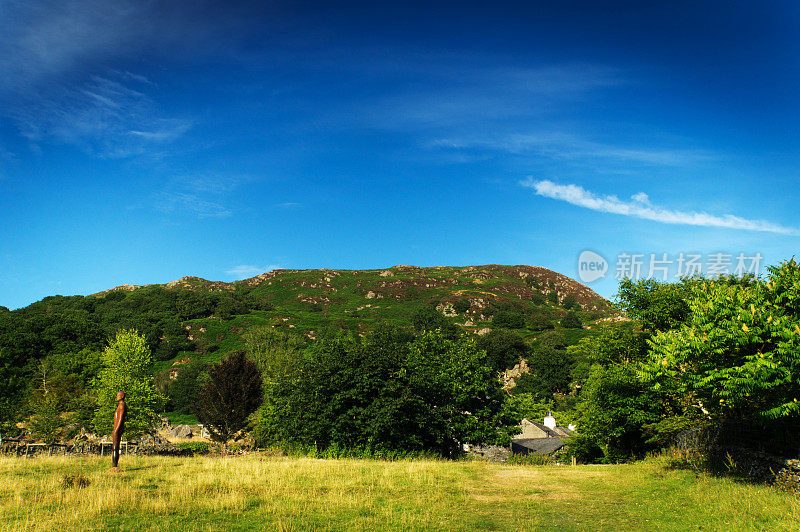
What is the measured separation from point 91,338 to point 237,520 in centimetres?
10482

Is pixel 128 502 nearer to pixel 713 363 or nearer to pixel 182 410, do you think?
pixel 713 363

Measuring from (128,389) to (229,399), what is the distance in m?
9.47

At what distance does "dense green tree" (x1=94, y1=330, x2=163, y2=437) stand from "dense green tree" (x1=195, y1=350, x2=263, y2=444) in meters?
4.87

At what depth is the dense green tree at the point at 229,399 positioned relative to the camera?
49.4 meters

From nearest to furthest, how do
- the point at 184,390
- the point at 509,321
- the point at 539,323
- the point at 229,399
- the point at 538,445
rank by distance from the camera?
1. the point at 229,399
2. the point at 538,445
3. the point at 184,390
4. the point at 539,323
5. the point at 509,321

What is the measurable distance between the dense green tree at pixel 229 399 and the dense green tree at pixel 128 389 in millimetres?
4872

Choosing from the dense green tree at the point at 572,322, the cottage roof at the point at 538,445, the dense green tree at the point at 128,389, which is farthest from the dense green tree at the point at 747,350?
the dense green tree at the point at 572,322

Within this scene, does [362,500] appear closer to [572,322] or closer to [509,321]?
[509,321]

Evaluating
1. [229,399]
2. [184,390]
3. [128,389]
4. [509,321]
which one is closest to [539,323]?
[509,321]

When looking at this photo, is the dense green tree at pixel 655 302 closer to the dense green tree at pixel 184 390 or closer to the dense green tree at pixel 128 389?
the dense green tree at pixel 128 389

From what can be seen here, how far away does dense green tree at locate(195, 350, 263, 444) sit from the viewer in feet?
162

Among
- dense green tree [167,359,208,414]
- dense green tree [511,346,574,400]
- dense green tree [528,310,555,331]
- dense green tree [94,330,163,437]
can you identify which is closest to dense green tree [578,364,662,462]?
dense green tree [94,330,163,437]

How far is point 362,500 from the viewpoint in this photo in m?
14.7

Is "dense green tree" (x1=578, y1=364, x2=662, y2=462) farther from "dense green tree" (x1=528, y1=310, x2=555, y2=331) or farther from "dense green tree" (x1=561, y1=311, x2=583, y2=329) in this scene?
"dense green tree" (x1=561, y1=311, x2=583, y2=329)
